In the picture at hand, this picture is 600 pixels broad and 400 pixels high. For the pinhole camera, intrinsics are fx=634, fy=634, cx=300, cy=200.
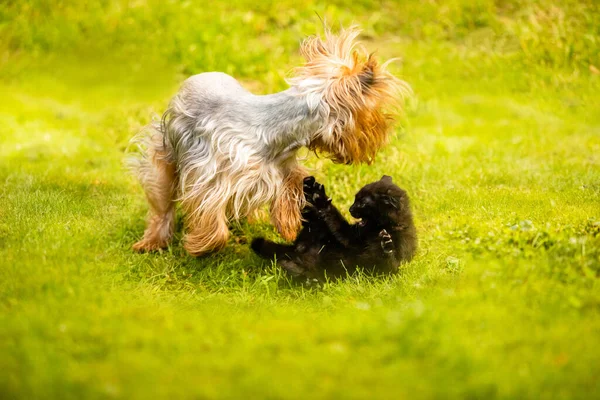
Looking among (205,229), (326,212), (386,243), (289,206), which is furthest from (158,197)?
(386,243)

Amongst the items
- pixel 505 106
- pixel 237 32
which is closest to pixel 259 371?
pixel 505 106

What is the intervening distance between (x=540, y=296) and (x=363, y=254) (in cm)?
153

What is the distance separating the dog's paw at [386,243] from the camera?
510 cm

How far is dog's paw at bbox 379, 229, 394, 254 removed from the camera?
510 centimetres

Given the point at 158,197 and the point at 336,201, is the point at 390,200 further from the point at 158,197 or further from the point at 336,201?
the point at 158,197

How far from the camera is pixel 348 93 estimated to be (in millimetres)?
Answer: 4906

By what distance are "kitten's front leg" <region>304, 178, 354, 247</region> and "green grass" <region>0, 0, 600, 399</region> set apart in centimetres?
46

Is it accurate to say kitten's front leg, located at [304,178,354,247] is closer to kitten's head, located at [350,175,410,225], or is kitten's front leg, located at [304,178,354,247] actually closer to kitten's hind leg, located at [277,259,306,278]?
kitten's head, located at [350,175,410,225]

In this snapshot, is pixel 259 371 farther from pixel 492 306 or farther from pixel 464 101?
pixel 464 101

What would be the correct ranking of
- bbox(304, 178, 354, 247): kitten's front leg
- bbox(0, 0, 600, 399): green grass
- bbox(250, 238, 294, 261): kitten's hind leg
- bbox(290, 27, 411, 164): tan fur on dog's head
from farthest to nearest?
bbox(250, 238, 294, 261): kitten's hind leg, bbox(304, 178, 354, 247): kitten's front leg, bbox(290, 27, 411, 164): tan fur on dog's head, bbox(0, 0, 600, 399): green grass

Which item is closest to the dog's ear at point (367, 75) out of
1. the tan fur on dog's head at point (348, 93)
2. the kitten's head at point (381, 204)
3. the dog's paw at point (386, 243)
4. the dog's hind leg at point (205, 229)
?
the tan fur on dog's head at point (348, 93)

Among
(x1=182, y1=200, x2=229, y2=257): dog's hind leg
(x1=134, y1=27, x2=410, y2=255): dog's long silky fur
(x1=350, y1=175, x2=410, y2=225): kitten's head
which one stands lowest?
(x1=182, y1=200, x2=229, y2=257): dog's hind leg

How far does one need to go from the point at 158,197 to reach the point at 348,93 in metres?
2.15

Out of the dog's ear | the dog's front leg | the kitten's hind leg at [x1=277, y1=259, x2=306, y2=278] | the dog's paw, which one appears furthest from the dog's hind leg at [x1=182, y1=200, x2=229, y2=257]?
the dog's ear
